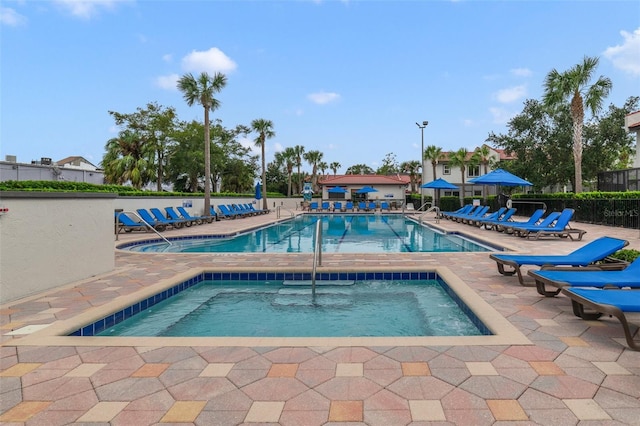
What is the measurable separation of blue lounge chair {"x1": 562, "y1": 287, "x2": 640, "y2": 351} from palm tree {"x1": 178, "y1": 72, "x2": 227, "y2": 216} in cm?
1874

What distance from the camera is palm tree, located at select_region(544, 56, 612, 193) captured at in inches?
733

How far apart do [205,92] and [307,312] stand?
1865 centimetres

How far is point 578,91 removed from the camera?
18984 millimetres

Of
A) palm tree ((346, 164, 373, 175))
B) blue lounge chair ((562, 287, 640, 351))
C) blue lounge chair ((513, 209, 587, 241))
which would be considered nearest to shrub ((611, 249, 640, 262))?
blue lounge chair ((562, 287, 640, 351))

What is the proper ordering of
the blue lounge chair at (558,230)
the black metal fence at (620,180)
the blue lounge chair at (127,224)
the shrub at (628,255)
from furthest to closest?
the black metal fence at (620,180), the blue lounge chair at (127,224), the blue lounge chair at (558,230), the shrub at (628,255)

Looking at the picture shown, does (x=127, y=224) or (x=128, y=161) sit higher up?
(x=128, y=161)

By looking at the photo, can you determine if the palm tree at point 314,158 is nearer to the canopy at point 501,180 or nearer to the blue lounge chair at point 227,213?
the blue lounge chair at point 227,213

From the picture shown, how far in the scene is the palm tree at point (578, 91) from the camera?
18625 mm

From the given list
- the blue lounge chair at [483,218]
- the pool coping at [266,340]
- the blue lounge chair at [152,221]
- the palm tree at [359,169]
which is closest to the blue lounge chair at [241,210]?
the blue lounge chair at [152,221]

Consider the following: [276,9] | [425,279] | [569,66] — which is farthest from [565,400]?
[569,66]

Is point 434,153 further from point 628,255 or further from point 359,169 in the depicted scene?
point 359,169

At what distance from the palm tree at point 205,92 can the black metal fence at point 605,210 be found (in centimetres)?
1768

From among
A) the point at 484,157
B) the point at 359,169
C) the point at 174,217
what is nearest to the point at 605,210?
the point at 174,217

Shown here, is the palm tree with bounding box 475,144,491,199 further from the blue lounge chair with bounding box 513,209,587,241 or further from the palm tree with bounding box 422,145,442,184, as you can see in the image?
the blue lounge chair with bounding box 513,209,587,241
